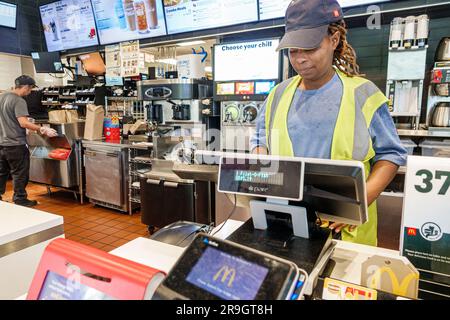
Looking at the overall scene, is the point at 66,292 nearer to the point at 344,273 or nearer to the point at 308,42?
the point at 344,273

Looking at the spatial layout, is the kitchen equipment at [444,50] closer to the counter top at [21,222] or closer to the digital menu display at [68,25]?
the counter top at [21,222]

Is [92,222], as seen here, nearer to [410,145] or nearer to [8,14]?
[410,145]

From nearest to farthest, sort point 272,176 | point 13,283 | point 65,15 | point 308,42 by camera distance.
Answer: point 272,176 → point 308,42 → point 13,283 → point 65,15

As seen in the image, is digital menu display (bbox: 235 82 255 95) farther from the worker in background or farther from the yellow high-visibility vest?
the worker in background

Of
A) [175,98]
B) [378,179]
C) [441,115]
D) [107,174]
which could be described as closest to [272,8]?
[175,98]

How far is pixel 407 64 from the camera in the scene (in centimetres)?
302

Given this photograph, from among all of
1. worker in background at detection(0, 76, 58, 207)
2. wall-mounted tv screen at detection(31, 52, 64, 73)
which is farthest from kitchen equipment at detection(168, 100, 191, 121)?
wall-mounted tv screen at detection(31, 52, 64, 73)

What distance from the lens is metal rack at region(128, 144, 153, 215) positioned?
13.6ft

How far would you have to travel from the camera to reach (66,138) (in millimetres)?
4754

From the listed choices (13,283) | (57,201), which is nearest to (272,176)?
(13,283)

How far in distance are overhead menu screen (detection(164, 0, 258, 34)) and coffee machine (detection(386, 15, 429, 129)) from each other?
1612 mm

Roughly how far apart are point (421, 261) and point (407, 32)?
2725 millimetres

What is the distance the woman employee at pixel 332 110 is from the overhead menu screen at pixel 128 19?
155 inches

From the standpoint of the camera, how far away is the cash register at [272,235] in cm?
59
